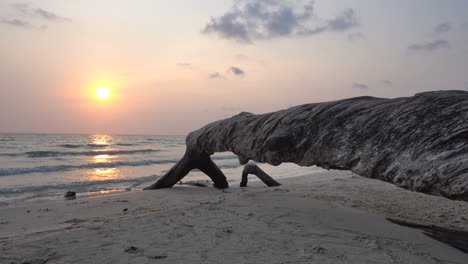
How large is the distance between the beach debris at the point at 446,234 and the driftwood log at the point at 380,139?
1.07 m

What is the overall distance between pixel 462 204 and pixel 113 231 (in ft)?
17.0

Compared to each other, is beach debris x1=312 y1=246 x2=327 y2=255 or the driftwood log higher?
the driftwood log

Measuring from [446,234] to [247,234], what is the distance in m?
2.10

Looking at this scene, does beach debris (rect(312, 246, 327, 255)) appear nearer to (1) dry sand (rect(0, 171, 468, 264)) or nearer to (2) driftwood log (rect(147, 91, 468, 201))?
(1) dry sand (rect(0, 171, 468, 264))

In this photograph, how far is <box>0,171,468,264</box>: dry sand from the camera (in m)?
2.80

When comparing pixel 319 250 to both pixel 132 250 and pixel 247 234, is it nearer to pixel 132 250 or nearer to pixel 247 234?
pixel 247 234

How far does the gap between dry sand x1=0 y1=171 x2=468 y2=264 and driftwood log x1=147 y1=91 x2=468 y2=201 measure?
0.72 meters

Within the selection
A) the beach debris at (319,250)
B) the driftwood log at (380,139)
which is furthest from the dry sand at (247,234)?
the driftwood log at (380,139)

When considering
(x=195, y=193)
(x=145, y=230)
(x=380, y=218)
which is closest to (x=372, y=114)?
(x=380, y=218)

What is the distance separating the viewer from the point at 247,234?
3.39 meters

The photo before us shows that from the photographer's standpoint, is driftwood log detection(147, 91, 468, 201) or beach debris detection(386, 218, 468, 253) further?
beach debris detection(386, 218, 468, 253)

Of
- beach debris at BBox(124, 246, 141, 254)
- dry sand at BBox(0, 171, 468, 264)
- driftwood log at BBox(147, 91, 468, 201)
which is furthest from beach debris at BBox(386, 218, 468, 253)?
beach debris at BBox(124, 246, 141, 254)

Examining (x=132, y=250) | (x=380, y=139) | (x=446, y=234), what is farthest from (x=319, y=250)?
(x=132, y=250)

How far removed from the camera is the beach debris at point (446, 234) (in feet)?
10.1
